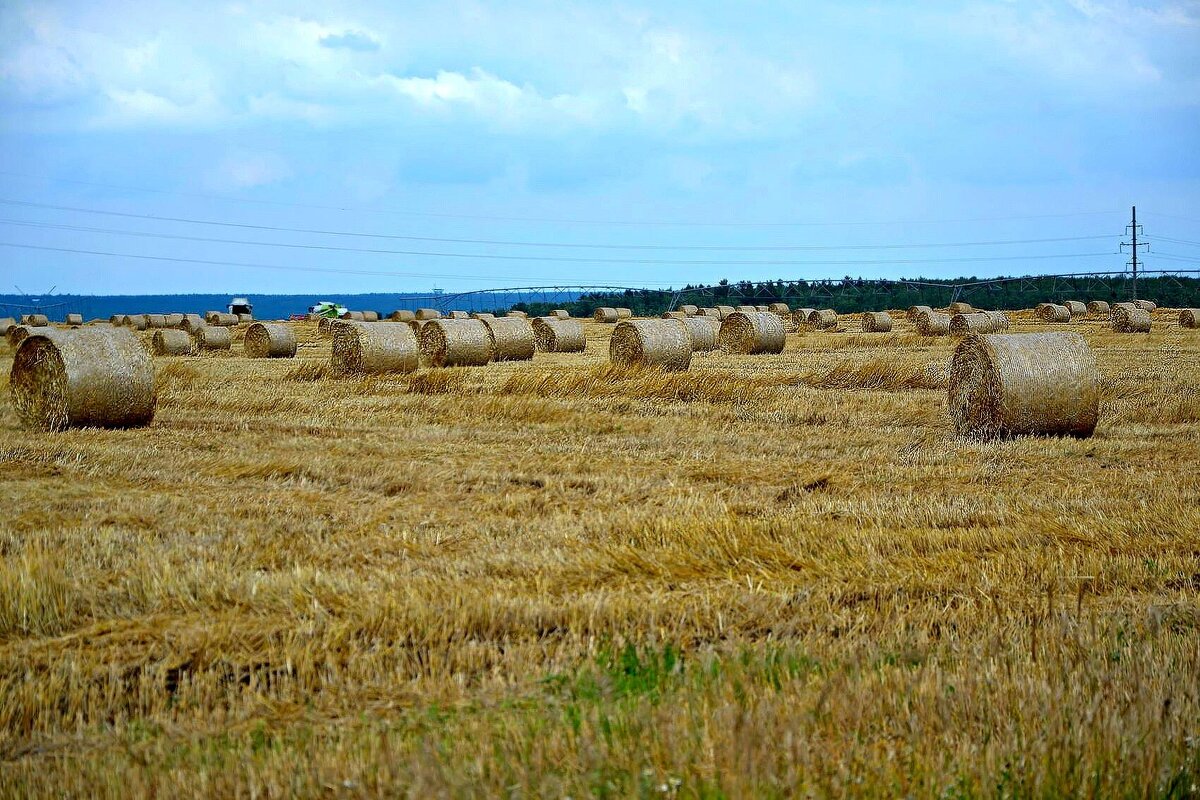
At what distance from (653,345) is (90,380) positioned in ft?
35.7

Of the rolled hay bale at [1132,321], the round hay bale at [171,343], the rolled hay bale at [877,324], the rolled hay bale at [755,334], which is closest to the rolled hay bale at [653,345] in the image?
the rolled hay bale at [755,334]

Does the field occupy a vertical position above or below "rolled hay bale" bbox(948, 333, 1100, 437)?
below

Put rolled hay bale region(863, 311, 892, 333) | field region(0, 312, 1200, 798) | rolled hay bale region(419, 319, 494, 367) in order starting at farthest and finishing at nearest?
rolled hay bale region(863, 311, 892, 333)
rolled hay bale region(419, 319, 494, 367)
field region(0, 312, 1200, 798)

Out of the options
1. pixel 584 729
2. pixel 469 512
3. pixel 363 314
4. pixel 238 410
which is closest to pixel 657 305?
pixel 363 314

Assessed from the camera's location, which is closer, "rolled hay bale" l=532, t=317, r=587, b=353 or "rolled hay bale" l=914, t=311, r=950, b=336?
"rolled hay bale" l=532, t=317, r=587, b=353

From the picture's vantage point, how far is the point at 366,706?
13.6ft

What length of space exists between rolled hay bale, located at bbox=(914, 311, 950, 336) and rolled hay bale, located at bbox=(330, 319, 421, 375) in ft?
60.1

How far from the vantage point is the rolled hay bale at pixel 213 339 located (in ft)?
103

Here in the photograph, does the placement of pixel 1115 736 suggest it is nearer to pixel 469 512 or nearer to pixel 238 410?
pixel 469 512

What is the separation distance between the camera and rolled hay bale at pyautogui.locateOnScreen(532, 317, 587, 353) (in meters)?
28.6

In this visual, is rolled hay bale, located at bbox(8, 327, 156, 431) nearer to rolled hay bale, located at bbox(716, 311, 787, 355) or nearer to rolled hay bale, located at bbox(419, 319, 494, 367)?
rolled hay bale, located at bbox(419, 319, 494, 367)

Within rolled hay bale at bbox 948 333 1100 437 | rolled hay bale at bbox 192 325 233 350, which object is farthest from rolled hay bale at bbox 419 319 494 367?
rolled hay bale at bbox 948 333 1100 437

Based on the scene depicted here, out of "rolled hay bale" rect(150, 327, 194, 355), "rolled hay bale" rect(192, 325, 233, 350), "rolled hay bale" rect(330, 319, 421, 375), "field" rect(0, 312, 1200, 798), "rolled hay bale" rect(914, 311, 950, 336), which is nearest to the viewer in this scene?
"field" rect(0, 312, 1200, 798)

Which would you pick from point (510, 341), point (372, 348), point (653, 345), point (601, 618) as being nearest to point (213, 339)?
point (510, 341)
